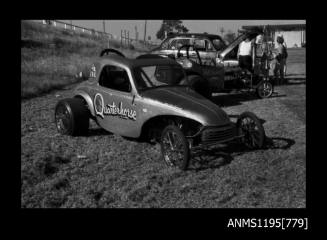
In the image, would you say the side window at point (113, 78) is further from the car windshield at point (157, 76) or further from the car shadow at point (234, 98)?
the car shadow at point (234, 98)

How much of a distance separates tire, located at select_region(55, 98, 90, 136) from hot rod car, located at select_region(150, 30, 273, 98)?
12.3ft

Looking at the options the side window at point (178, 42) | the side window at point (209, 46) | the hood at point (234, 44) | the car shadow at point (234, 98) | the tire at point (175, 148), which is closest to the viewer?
the tire at point (175, 148)

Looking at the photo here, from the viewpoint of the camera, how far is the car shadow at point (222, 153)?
621cm

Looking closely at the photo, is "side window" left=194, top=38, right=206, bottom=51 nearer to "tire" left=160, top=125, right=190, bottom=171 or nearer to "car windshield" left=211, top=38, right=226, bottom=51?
"car windshield" left=211, top=38, right=226, bottom=51

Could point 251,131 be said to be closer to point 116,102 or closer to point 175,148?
point 175,148

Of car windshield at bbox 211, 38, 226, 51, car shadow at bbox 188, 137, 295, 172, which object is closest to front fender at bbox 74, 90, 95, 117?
car shadow at bbox 188, 137, 295, 172

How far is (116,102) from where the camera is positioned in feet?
22.9

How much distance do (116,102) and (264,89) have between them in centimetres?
706

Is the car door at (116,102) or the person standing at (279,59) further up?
the person standing at (279,59)

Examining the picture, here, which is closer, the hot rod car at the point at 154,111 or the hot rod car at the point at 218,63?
the hot rod car at the point at 154,111

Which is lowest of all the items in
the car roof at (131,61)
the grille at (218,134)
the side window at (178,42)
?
the grille at (218,134)

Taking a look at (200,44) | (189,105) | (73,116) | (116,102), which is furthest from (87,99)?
(200,44)

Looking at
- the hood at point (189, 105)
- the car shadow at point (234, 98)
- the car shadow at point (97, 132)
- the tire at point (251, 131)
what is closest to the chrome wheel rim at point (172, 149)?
the hood at point (189, 105)

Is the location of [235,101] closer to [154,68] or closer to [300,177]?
[154,68]
